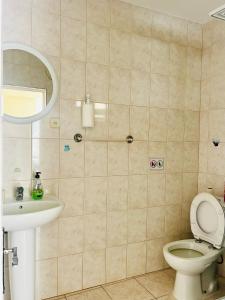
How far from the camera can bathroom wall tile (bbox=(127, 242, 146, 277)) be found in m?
2.28

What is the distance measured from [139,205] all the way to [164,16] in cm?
179

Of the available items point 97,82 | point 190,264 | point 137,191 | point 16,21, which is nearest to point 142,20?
point 97,82

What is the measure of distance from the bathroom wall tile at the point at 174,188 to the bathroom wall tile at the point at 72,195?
2.92 ft

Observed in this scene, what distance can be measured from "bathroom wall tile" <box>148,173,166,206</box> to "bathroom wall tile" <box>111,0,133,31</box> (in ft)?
4.45

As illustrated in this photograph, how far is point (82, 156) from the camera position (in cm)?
204

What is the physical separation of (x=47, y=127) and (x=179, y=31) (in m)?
1.61

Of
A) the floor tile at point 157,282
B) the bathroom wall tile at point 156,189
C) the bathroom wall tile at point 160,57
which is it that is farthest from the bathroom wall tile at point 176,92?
the floor tile at point 157,282

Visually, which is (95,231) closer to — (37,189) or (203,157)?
(37,189)

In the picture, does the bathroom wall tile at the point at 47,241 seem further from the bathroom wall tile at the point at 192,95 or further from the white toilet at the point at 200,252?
the bathroom wall tile at the point at 192,95

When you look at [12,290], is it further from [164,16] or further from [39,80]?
[164,16]

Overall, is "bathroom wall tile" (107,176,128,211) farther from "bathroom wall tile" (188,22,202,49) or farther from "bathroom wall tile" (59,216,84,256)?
"bathroom wall tile" (188,22,202,49)

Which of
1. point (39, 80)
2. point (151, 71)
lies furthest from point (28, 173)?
point (151, 71)

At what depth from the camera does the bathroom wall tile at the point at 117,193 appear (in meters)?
2.17

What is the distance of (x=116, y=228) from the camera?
7.23 feet
